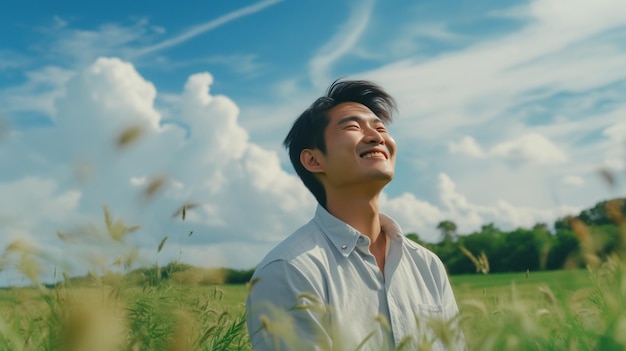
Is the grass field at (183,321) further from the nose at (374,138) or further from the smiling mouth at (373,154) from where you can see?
the nose at (374,138)

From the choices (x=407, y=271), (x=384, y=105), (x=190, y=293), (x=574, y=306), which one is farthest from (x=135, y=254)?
(x=384, y=105)

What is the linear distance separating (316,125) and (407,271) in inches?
46.9

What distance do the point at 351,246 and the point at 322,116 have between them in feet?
3.59

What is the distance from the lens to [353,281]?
153 inches

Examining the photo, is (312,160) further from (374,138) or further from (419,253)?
(419,253)

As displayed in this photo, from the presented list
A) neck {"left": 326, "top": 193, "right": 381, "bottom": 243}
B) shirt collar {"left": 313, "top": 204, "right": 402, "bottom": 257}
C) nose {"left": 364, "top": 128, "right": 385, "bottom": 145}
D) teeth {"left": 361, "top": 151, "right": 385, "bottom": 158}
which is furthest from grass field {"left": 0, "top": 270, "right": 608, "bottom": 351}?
nose {"left": 364, "top": 128, "right": 385, "bottom": 145}

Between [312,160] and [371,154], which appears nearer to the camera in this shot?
[371,154]

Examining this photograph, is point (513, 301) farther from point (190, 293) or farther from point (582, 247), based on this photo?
point (190, 293)

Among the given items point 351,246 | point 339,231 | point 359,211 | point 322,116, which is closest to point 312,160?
point 322,116

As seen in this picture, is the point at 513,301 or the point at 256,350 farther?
the point at 256,350

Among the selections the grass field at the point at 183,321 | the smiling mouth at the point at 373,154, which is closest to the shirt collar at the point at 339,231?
the smiling mouth at the point at 373,154

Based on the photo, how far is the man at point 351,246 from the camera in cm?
358

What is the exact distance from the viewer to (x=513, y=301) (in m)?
1.42

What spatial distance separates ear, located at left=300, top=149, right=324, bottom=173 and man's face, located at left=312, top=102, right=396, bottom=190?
0.16ft
